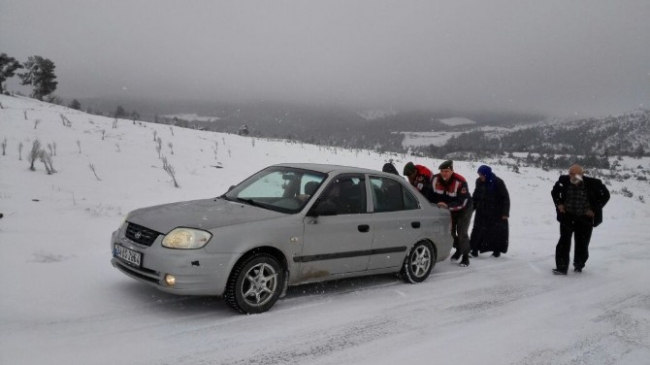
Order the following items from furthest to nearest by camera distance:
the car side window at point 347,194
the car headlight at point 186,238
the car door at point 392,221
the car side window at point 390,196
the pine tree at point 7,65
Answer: the pine tree at point 7,65, the car side window at point 390,196, the car door at point 392,221, the car side window at point 347,194, the car headlight at point 186,238

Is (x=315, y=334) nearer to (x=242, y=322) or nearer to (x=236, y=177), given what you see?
(x=242, y=322)

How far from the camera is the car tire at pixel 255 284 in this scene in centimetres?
474

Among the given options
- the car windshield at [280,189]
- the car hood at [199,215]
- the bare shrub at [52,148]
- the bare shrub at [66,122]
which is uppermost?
the bare shrub at [66,122]

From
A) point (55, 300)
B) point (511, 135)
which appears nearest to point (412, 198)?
point (55, 300)

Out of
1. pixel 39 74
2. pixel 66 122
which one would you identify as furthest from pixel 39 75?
pixel 66 122

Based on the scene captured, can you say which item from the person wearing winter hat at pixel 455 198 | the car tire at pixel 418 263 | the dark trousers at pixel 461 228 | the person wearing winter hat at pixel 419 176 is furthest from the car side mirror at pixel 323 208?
the dark trousers at pixel 461 228

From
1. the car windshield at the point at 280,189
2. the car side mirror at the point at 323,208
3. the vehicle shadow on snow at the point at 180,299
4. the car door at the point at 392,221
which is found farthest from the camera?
the car door at the point at 392,221

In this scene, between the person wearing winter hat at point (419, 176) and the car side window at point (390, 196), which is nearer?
the car side window at point (390, 196)

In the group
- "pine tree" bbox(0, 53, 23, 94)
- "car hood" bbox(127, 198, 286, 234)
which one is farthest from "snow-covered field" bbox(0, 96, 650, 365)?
"pine tree" bbox(0, 53, 23, 94)

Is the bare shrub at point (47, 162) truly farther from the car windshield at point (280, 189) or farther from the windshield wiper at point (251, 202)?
the windshield wiper at point (251, 202)

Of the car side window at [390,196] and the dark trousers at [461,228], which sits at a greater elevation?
the car side window at [390,196]

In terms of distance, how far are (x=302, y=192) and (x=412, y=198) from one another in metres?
1.86

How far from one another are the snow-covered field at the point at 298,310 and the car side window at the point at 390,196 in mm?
1095

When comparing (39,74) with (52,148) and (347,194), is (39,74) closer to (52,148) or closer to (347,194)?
(52,148)
